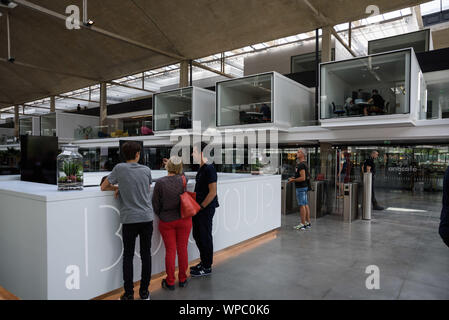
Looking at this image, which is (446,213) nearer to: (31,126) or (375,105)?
(375,105)

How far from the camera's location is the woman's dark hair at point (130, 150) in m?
3.40

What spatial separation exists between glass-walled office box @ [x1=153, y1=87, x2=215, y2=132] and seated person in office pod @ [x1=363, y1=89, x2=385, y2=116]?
6.61 meters

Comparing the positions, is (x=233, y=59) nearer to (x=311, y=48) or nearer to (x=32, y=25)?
(x=311, y=48)

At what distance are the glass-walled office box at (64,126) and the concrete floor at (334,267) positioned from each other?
15997 millimetres

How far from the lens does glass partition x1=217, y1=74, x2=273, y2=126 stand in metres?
10.5

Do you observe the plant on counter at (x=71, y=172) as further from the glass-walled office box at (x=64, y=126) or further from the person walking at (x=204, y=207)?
the glass-walled office box at (x=64, y=126)

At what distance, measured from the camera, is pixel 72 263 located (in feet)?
10.4

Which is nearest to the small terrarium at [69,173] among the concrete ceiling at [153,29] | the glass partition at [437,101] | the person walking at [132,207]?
the person walking at [132,207]

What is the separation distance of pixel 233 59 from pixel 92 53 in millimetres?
9118

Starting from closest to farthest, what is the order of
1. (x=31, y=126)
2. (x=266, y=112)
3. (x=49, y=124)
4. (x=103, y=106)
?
(x=266, y=112) < (x=49, y=124) < (x=103, y=106) < (x=31, y=126)

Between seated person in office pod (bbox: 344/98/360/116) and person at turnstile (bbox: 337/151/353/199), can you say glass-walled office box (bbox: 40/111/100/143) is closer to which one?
person at turnstile (bbox: 337/151/353/199)

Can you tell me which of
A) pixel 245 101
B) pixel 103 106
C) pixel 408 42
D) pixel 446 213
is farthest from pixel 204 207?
pixel 103 106

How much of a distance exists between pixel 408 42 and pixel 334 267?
12.0 meters

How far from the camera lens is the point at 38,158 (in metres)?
4.99
